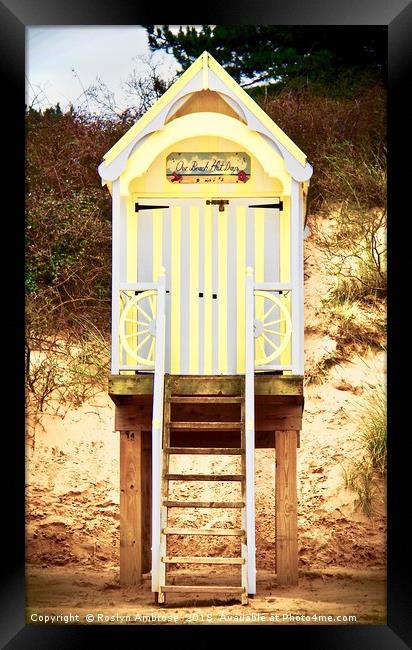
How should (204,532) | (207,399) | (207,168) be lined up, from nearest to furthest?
(204,532) < (207,399) < (207,168)

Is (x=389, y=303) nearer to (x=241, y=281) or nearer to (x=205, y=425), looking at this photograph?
(x=241, y=281)

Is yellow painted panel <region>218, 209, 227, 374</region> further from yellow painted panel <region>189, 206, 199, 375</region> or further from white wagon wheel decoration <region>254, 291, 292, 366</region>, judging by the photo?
white wagon wheel decoration <region>254, 291, 292, 366</region>

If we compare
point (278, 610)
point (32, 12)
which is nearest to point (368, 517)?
point (278, 610)

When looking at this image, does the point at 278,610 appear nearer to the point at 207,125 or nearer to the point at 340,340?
the point at 207,125

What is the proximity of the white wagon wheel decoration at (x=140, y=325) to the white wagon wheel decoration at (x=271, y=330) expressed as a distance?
969mm

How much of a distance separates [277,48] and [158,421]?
7.71 m

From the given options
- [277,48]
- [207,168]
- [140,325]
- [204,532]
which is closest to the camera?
[204,532]

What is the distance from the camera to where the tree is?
16.2m

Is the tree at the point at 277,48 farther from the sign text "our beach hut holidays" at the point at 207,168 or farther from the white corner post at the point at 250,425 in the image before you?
the white corner post at the point at 250,425

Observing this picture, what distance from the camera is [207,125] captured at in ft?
38.6

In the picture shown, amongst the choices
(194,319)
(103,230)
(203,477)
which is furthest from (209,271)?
(103,230)

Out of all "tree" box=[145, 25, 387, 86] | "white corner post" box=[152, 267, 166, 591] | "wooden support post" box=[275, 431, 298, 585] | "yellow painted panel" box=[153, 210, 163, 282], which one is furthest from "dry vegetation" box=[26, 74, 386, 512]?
"white corner post" box=[152, 267, 166, 591]

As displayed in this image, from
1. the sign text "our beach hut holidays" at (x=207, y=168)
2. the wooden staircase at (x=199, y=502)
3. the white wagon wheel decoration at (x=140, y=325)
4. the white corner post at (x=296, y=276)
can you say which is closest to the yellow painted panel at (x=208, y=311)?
the wooden staircase at (x=199, y=502)

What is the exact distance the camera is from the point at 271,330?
38.4ft
